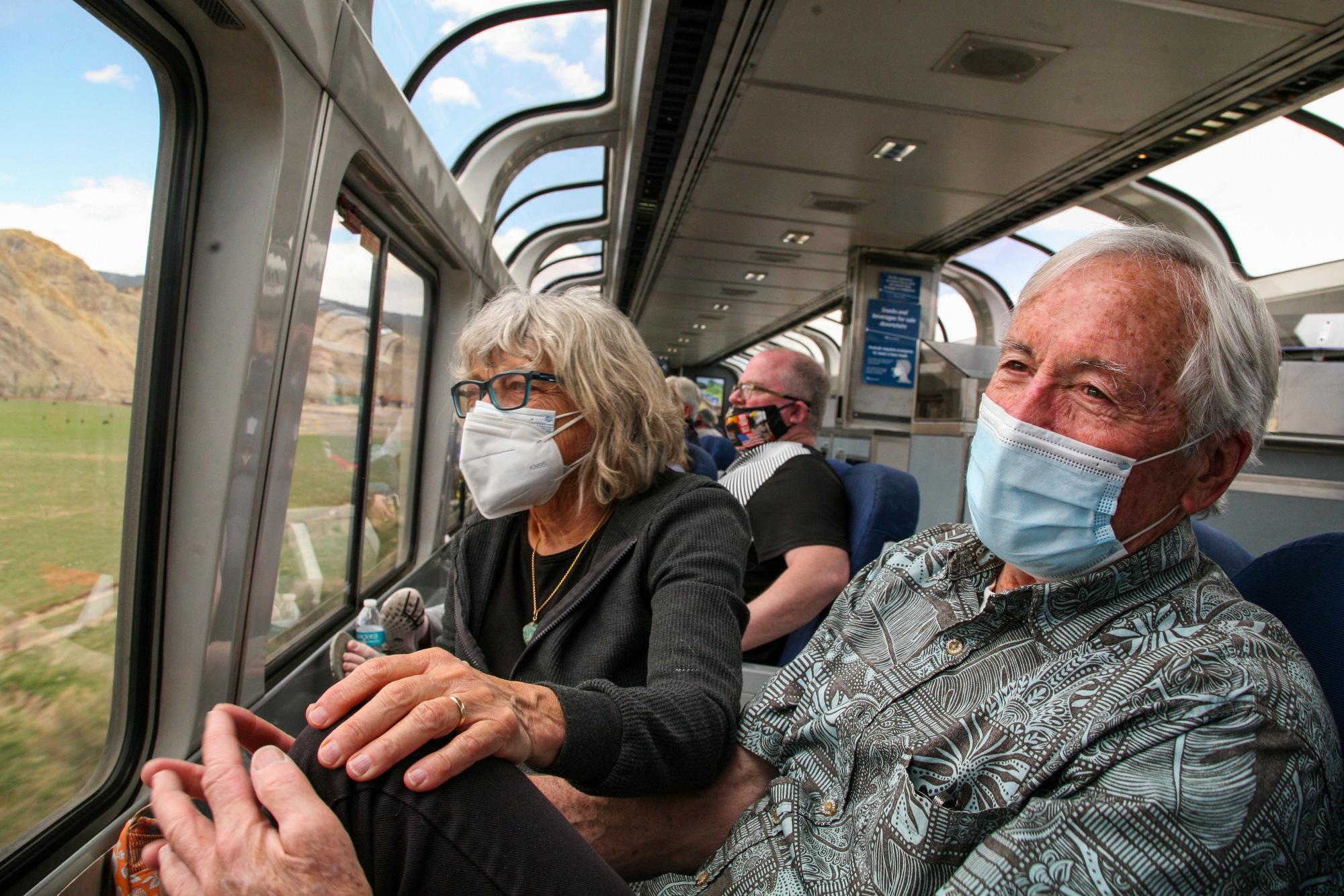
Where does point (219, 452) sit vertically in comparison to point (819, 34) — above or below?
below

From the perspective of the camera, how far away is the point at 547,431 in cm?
179

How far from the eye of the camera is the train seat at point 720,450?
6.43 meters

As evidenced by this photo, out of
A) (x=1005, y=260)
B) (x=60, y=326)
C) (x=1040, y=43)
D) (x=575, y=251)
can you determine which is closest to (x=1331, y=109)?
(x=1040, y=43)

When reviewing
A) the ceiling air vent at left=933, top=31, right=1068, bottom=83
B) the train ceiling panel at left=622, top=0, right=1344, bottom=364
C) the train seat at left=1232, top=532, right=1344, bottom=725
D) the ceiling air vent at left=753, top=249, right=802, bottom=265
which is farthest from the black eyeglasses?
the ceiling air vent at left=753, top=249, right=802, bottom=265

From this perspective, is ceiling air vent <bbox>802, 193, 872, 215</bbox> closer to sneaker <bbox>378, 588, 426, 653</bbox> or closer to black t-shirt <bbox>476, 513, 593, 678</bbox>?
sneaker <bbox>378, 588, 426, 653</bbox>

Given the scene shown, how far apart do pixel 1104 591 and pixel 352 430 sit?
327 centimetres

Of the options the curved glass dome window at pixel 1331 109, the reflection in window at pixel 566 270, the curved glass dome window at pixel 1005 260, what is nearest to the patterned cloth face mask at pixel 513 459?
the curved glass dome window at pixel 1331 109

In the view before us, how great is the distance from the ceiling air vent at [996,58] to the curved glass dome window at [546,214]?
4.53 meters

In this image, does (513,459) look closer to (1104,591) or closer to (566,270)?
(1104,591)

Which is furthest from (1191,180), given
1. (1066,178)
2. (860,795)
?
(860,795)

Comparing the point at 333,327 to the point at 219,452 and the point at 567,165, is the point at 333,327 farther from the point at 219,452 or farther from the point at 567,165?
the point at 567,165

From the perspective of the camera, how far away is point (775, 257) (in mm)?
8617

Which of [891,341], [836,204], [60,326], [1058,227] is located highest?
[1058,227]

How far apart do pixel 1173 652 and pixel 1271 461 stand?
2.23 metres
